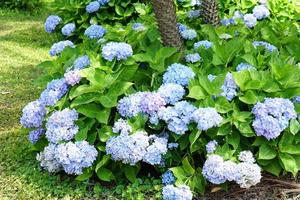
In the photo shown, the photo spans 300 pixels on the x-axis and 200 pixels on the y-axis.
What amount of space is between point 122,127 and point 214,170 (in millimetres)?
638

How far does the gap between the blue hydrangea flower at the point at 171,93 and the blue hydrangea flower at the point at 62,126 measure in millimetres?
584

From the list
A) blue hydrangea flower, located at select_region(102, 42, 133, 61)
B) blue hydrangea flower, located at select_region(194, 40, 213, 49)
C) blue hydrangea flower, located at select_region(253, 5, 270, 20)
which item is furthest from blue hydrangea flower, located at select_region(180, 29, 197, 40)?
blue hydrangea flower, located at select_region(253, 5, 270, 20)

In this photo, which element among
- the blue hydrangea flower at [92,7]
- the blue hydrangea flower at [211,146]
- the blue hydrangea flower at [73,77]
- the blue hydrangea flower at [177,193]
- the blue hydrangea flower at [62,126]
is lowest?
the blue hydrangea flower at [92,7]

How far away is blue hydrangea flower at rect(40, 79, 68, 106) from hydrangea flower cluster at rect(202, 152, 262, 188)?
1.14m

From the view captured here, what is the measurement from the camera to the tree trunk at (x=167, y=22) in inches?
163

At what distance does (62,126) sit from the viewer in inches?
145

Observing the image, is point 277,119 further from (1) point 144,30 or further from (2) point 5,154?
(2) point 5,154

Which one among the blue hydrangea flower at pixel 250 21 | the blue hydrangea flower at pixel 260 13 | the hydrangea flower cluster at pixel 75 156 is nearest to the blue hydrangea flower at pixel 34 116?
the hydrangea flower cluster at pixel 75 156

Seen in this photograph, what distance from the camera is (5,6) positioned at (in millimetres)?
10750

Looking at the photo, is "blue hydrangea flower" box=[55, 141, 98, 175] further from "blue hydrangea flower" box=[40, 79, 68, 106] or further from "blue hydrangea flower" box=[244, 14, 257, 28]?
"blue hydrangea flower" box=[244, 14, 257, 28]

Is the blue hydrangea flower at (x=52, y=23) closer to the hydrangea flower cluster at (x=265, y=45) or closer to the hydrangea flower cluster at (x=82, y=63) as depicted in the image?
the hydrangea flower cluster at (x=82, y=63)

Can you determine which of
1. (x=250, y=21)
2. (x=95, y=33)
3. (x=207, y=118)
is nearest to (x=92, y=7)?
(x=95, y=33)

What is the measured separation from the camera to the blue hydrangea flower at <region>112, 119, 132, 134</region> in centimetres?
354

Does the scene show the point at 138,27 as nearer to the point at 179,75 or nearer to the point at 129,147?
the point at 179,75
